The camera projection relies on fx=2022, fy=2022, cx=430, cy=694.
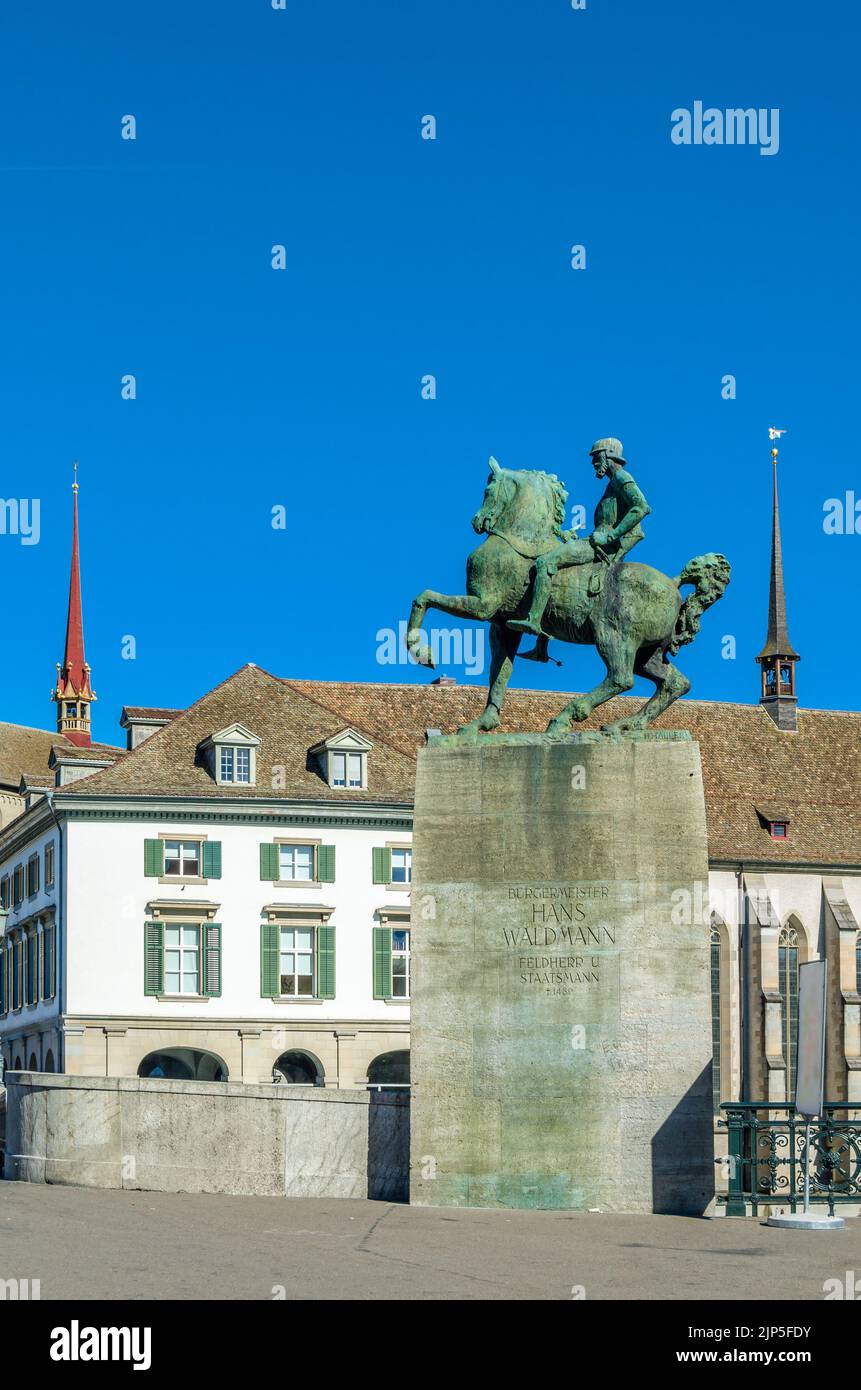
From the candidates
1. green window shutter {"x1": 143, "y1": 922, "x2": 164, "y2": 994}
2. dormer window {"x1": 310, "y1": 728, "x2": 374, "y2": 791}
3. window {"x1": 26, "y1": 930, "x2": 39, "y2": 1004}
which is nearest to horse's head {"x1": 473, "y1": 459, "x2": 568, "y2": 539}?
green window shutter {"x1": 143, "y1": 922, "x2": 164, "y2": 994}

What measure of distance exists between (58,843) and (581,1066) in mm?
45292

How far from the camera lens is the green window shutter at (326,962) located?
60844 millimetres

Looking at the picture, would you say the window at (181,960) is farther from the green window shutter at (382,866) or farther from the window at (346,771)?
the window at (346,771)

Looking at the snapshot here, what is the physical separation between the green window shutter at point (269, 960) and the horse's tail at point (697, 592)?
41.9m

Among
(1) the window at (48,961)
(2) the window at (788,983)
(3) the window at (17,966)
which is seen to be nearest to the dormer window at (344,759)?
(1) the window at (48,961)

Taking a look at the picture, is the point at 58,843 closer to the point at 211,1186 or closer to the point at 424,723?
the point at 424,723

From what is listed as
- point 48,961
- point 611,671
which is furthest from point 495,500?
point 48,961

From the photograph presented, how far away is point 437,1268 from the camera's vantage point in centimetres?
1349

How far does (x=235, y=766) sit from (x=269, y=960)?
607 cm

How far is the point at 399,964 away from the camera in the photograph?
6212 cm

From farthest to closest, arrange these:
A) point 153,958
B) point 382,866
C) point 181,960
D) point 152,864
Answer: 1. point 382,866
2. point 152,864
3. point 181,960
4. point 153,958

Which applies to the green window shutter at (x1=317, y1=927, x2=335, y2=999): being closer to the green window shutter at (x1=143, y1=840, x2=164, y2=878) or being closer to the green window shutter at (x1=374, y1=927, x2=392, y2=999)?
the green window shutter at (x1=374, y1=927, x2=392, y2=999)

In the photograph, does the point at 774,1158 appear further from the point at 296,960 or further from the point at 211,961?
the point at 296,960
